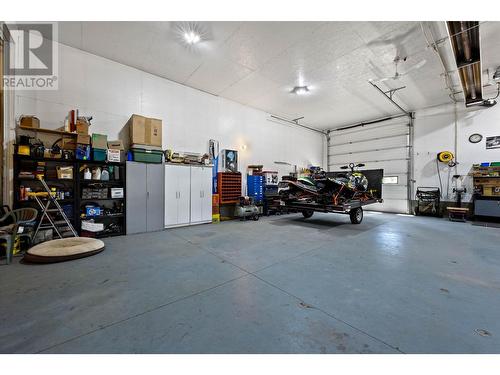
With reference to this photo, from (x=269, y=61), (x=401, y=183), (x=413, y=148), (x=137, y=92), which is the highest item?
(x=269, y=61)

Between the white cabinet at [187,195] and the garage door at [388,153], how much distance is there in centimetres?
712

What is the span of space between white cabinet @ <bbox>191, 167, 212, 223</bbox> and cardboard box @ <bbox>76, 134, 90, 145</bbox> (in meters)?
2.19

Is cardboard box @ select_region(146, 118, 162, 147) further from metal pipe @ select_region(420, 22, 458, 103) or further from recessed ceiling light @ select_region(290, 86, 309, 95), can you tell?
metal pipe @ select_region(420, 22, 458, 103)

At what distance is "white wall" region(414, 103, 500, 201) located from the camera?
6113mm

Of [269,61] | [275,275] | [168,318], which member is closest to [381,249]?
[275,275]

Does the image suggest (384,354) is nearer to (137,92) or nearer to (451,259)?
(451,259)

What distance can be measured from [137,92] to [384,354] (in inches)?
239

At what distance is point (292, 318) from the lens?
1.54 meters

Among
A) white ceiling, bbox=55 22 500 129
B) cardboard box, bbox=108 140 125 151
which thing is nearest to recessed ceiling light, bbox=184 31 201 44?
white ceiling, bbox=55 22 500 129

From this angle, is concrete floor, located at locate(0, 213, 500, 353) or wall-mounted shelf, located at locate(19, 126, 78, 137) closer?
concrete floor, located at locate(0, 213, 500, 353)

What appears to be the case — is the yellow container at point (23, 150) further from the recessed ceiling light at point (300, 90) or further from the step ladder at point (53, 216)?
the recessed ceiling light at point (300, 90)

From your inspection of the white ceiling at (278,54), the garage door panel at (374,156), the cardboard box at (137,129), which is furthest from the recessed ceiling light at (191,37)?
the garage door panel at (374,156)

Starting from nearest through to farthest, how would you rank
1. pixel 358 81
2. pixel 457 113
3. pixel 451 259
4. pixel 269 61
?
pixel 451 259
pixel 269 61
pixel 358 81
pixel 457 113

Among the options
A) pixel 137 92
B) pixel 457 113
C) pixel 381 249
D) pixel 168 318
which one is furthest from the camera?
pixel 457 113
